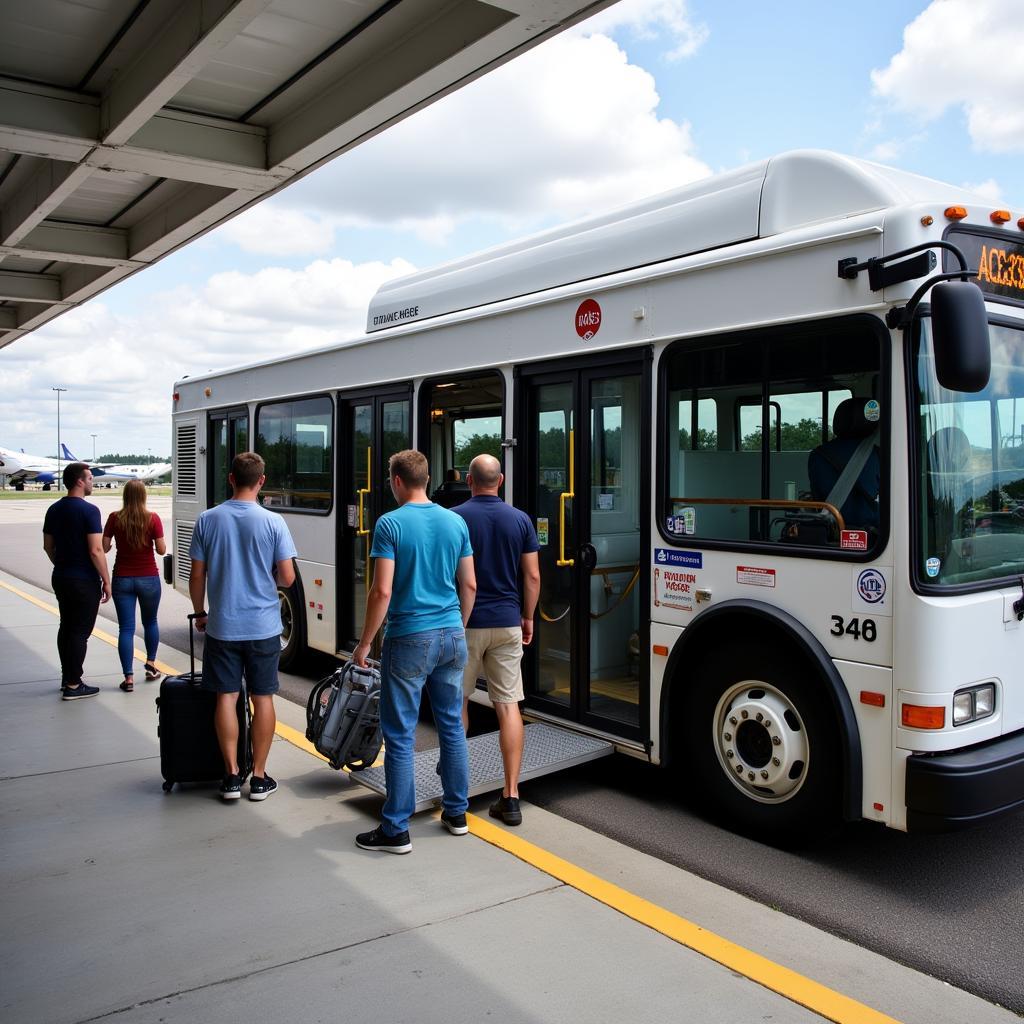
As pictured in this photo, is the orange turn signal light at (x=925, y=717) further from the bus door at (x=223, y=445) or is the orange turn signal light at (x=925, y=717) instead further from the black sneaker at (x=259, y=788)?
the bus door at (x=223, y=445)

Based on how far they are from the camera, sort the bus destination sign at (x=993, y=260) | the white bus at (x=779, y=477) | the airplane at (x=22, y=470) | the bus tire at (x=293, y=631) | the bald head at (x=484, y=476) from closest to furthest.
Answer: the white bus at (x=779, y=477) → the bus destination sign at (x=993, y=260) → the bald head at (x=484, y=476) → the bus tire at (x=293, y=631) → the airplane at (x=22, y=470)

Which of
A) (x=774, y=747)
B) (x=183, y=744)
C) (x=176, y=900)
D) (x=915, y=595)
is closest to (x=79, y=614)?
(x=183, y=744)

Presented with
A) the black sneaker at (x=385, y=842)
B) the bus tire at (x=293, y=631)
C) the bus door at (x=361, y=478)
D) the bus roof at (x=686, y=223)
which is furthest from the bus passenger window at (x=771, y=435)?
the bus tire at (x=293, y=631)

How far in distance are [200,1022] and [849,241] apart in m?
3.78

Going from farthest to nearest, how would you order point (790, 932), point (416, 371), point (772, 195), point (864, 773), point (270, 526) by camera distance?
point (416, 371) → point (270, 526) → point (772, 195) → point (864, 773) → point (790, 932)

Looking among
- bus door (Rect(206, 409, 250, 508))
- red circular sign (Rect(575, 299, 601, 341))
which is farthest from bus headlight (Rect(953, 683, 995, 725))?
bus door (Rect(206, 409, 250, 508))

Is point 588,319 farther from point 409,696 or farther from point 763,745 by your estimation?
point 763,745

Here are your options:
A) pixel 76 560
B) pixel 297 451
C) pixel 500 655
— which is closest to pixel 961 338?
pixel 500 655

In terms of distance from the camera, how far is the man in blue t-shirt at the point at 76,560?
7.15 meters

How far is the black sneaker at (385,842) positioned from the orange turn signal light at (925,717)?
2223 mm

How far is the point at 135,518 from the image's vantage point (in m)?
7.36

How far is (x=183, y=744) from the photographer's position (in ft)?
16.6

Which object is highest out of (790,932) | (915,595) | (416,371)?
(416,371)

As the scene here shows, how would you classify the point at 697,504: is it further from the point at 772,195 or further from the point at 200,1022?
the point at 200,1022
